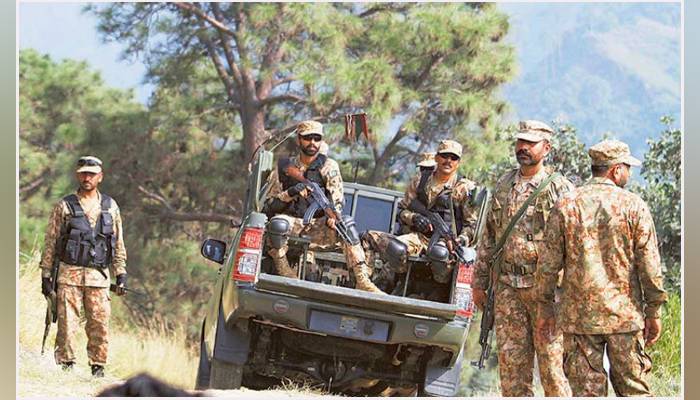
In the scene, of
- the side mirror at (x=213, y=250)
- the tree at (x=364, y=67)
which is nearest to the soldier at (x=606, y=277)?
the side mirror at (x=213, y=250)

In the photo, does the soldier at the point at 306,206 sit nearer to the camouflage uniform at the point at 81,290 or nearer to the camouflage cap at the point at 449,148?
the camouflage cap at the point at 449,148

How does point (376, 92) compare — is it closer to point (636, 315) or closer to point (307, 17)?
point (307, 17)

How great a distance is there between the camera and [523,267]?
865 centimetres

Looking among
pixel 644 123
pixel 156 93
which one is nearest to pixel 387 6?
pixel 156 93

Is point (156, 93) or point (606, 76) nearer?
point (156, 93)

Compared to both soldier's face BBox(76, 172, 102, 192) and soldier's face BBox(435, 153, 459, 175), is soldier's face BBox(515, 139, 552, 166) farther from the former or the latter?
soldier's face BBox(76, 172, 102, 192)

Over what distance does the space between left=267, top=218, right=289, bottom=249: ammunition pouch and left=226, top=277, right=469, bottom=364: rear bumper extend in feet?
1.37

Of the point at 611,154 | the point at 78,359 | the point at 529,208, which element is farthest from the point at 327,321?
the point at 78,359

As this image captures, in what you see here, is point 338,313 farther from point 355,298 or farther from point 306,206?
point 306,206

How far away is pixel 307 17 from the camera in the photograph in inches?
746

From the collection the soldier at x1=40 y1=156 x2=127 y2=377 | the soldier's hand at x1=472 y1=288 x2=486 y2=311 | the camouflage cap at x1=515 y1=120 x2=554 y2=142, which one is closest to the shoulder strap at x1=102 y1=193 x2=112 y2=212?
the soldier at x1=40 y1=156 x2=127 y2=377

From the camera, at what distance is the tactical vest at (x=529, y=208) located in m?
8.66

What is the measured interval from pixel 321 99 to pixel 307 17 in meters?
1.12

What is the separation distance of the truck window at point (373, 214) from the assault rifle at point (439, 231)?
1.89 feet
